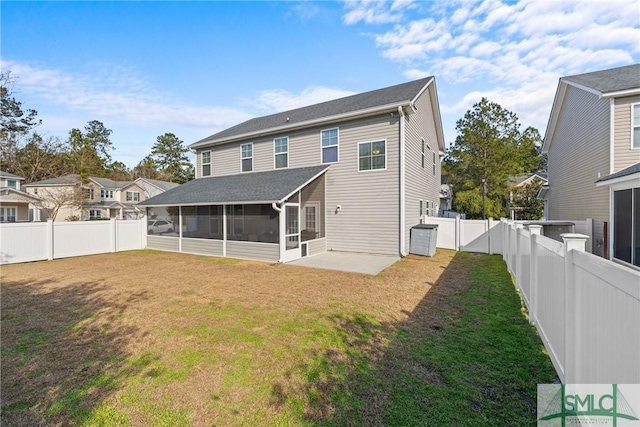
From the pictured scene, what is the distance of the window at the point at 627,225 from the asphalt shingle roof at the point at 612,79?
3.49 metres

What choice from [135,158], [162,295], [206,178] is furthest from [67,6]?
[135,158]

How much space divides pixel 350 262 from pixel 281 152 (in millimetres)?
6938

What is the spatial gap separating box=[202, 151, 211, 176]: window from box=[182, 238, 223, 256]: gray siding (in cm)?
536

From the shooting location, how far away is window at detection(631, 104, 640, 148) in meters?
9.12

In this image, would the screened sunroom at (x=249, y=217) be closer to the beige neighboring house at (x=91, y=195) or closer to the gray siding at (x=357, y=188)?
the gray siding at (x=357, y=188)

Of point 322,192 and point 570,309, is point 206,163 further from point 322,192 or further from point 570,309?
point 570,309

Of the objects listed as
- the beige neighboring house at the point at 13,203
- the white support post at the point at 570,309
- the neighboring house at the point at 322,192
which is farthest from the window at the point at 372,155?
the beige neighboring house at the point at 13,203

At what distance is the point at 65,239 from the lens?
11.9m

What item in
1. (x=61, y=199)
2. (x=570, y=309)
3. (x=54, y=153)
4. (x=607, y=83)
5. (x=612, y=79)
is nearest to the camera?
(x=570, y=309)

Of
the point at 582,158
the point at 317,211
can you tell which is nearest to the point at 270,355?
the point at 317,211

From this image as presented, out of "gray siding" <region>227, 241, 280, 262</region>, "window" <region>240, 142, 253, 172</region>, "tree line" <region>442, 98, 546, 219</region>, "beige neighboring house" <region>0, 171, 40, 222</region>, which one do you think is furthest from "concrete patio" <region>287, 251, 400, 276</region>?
"beige neighboring house" <region>0, 171, 40, 222</region>

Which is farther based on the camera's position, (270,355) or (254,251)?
(254,251)

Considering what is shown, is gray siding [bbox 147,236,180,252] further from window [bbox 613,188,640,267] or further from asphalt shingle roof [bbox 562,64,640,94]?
asphalt shingle roof [bbox 562,64,640,94]

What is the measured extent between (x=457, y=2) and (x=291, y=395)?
11635mm
